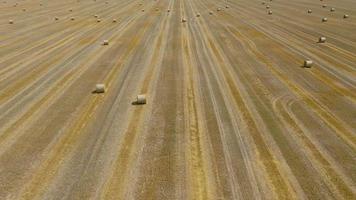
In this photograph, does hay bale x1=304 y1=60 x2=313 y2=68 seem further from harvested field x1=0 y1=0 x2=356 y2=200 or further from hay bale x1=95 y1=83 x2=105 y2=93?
hay bale x1=95 y1=83 x2=105 y2=93

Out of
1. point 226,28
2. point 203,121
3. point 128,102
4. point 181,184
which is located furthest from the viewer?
point 226,28

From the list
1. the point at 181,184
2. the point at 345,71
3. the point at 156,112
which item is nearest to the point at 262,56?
the point at 345,71

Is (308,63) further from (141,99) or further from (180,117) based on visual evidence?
(141,99)

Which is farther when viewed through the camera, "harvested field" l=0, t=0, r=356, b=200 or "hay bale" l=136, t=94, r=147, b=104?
"hay bale" l=136, t=94, r=147, b=104

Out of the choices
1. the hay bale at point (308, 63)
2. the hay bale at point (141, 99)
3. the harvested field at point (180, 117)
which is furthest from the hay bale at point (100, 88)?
the hay bale at point (308, 63)

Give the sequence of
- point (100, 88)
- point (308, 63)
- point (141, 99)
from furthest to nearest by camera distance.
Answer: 1. point (308, 63)
2. point (100, 88)
3. point (141, 99)

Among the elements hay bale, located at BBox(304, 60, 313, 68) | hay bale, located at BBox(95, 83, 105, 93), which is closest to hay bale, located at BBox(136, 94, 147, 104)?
hay bale, located at BBox(95, 83, 105, 93)

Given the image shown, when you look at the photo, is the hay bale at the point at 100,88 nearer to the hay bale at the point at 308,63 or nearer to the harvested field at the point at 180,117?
the harvested field at the point at 180,117

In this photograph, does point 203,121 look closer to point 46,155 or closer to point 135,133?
point 135,133

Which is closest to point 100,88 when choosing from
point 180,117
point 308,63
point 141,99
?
point 141,99
